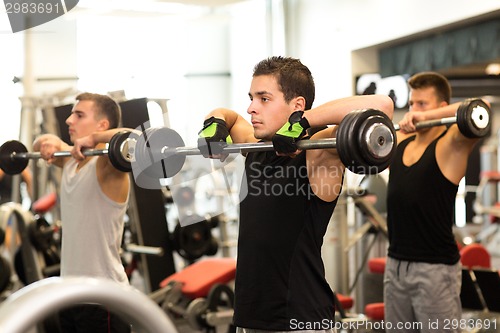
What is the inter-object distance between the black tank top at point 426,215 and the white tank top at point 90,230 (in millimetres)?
1242

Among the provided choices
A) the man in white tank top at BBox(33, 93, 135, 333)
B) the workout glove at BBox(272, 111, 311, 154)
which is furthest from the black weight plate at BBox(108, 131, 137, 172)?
the workout glove at BBox(272, 111, 311, 154)

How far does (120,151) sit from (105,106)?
1.66ft

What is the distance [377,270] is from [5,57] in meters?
2.59

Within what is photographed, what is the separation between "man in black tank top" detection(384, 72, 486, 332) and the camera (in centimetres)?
268

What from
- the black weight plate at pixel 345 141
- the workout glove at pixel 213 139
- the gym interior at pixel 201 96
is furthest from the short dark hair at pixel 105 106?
the black weight plate at pixel 345 141

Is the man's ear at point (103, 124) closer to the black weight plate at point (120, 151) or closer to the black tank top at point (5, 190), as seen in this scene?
the black weight plate at point (120, 151)

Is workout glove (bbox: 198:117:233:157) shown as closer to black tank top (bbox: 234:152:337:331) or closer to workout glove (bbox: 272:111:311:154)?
black tank top (bbox: 234:152:337:331)

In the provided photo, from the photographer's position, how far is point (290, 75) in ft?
6.46

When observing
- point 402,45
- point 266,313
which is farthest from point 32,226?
point 402,45

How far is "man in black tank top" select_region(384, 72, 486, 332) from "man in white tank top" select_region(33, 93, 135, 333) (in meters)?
1.21

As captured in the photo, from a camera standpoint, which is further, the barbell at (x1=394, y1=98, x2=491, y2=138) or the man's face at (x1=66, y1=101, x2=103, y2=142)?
the man's face at (x1=66, y1=101, x2=103, y2=142)

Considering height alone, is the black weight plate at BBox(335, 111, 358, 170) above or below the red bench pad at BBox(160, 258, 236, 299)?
above

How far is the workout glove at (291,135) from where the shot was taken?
5.58 feet

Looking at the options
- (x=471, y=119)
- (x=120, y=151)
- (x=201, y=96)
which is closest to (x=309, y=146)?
(x=120, y=151)
